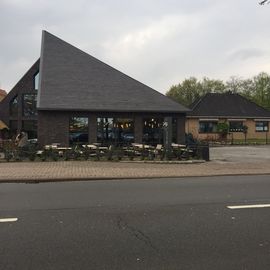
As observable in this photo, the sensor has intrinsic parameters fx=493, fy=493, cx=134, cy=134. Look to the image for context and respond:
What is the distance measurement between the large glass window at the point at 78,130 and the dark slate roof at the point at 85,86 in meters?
0.87

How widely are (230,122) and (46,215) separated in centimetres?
4793

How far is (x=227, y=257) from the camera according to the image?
20.0 ft

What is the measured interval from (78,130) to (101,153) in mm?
5654

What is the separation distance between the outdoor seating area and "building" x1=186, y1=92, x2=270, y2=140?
94.1 feet

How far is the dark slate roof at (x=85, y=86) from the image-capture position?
27.2m

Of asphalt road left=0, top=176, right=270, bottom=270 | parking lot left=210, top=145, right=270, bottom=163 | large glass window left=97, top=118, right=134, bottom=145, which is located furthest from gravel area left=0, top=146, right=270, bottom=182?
large glass window left=97, top=118, right=134, bottom=145

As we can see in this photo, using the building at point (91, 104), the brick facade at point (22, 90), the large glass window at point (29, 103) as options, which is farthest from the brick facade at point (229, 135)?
the building at point (91, 104)

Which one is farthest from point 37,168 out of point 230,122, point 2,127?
point 230,122

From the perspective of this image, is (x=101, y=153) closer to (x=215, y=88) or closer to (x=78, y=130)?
(x=78, y=130)

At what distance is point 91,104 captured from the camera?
27.3 m

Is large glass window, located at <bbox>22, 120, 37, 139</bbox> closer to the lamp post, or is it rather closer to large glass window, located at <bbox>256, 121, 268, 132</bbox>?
the lamp post

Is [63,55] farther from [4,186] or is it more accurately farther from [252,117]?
[252,117]

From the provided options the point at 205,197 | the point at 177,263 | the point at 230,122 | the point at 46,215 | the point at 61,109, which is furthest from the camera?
the point at 230,122

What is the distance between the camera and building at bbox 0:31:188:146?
27.0 metres
